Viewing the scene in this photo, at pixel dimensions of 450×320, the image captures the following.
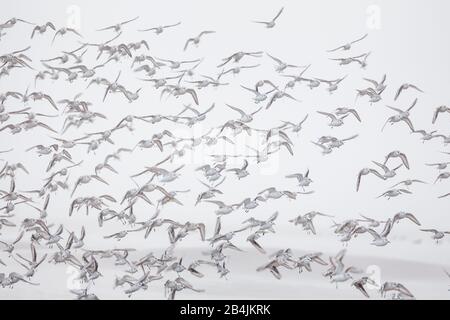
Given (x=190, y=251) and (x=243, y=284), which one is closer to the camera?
(x=243, y=284)

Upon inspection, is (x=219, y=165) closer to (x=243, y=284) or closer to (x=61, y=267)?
(x=243, y=284)

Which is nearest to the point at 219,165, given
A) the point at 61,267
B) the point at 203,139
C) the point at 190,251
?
the point at 203,139

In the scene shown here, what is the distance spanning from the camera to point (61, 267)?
83.3 feet

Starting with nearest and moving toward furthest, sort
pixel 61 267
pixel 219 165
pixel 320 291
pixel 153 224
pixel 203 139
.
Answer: pixel 153 224
pixel 219 165
pixel 203 139
pixel 320 291
pixel 61 267

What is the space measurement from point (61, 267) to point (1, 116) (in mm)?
8796

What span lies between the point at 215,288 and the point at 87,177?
19.3ft

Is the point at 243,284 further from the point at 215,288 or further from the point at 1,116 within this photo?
the point at 1,116

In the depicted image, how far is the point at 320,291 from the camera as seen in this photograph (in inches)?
818

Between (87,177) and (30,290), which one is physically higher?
(87,177)

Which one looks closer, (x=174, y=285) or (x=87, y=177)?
(x=174, y=285)
